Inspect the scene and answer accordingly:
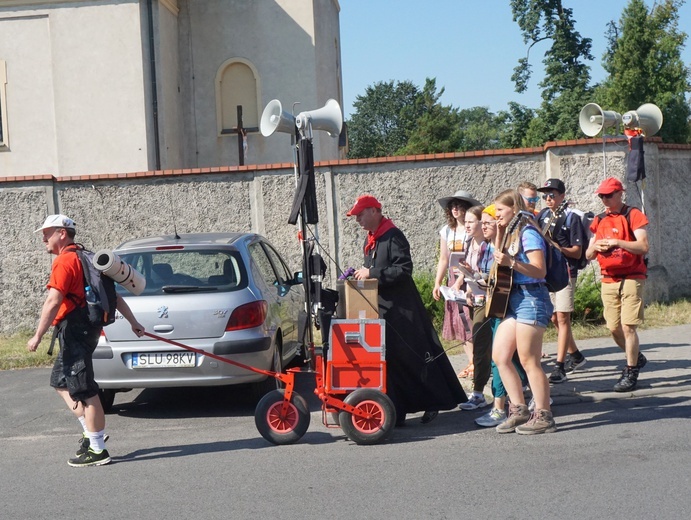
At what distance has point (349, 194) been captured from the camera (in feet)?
43.7

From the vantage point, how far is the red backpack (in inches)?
331

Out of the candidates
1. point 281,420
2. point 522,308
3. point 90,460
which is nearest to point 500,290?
point 522,308

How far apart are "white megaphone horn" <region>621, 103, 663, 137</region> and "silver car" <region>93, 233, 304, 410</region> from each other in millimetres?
6127

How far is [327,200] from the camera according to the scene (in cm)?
1338

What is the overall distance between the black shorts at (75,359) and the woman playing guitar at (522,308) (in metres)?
3.02

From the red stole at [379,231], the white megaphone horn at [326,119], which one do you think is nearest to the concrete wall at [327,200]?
the white megaphone horn at [326,119]

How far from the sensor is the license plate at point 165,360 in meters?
8.02

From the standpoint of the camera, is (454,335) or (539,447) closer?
(539,447)

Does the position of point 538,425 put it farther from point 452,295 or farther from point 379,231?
point 379,231

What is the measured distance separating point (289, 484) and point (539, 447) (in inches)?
75.1

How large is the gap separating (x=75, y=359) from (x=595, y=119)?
810 cm

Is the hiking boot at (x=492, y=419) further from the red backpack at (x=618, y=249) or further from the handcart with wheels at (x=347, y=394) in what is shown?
the red backpack at (x=618, y=249)

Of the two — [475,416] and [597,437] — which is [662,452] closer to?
[597,437]

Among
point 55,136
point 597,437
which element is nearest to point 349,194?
point 597,437
